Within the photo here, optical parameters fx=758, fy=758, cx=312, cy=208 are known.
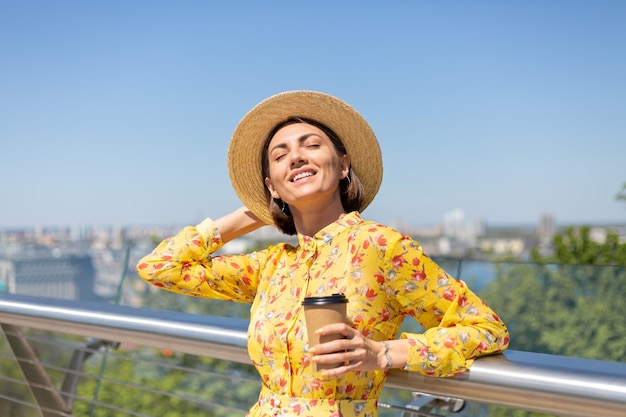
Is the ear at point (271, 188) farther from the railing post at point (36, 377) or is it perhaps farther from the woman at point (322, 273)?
the railing post at point (36, 377)

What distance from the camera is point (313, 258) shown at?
5.46 ft

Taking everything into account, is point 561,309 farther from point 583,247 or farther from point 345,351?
point 583,247

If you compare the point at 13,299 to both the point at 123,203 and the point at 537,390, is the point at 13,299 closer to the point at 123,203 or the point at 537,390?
the point at 537,390

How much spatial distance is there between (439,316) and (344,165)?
1.59 feet

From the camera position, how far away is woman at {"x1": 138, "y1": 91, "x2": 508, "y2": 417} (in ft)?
4.72

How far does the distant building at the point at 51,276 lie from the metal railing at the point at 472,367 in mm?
2558

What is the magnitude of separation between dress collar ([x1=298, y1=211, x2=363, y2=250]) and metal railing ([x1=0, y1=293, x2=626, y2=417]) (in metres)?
0.26

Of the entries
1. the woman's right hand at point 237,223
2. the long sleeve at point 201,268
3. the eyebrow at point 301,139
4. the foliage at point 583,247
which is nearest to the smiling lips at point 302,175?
the eyebrow at point 301,139

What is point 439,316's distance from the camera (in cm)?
151

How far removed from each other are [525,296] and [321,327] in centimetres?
228

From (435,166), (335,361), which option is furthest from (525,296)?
(435,166)

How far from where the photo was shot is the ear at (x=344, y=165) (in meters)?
1.82

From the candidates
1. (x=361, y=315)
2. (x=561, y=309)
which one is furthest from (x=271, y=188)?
(x=561, y=309)

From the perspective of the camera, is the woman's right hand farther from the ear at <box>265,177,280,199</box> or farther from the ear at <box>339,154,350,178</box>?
the ear at <box>339,154,350,178</box>
